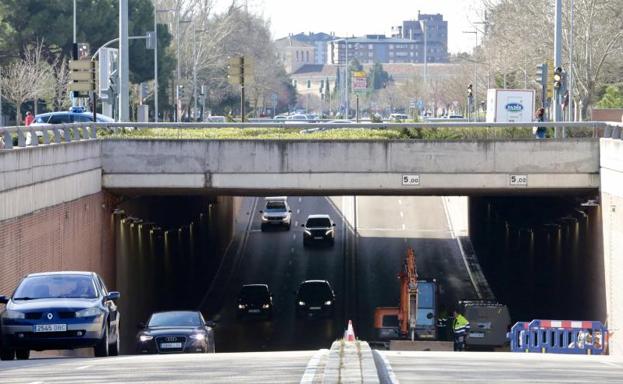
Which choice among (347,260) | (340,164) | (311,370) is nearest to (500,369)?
(311,370)

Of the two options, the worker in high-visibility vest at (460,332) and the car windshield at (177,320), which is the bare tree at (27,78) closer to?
the worker in high-visibility vest at (460,332)

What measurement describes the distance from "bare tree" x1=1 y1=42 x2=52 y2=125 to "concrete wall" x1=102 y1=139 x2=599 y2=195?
30819 millimetres

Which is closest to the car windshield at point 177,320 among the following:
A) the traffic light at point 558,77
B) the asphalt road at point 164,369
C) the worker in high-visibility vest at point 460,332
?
the asphalt road at point 164,369

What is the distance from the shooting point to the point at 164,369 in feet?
63.4

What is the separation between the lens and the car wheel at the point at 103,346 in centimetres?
2277

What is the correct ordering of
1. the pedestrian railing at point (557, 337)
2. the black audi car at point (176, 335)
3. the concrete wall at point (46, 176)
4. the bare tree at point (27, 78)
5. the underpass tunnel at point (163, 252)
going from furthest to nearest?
the bare tree at point (27, 78) → the underpass tunnel at point (163, 252) → the pedestrian railing at point (557, 337) → the black audi car at point (176, 335) → the concrete wall at point (46, 176)

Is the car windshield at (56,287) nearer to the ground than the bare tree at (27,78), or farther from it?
nearer to the ground

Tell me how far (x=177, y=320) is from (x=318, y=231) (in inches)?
1715

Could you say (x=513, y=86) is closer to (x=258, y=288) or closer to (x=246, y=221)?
(x=246, y=221)

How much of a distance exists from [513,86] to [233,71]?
5593 cm

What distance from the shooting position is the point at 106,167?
39.3m

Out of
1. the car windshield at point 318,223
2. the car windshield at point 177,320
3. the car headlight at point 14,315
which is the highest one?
the car headlight at point 14,315

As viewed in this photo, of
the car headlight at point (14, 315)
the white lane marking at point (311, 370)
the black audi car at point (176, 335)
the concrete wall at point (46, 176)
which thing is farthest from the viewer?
the black audi car at point (176, 335)

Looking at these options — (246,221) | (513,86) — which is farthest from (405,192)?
(513,86)
